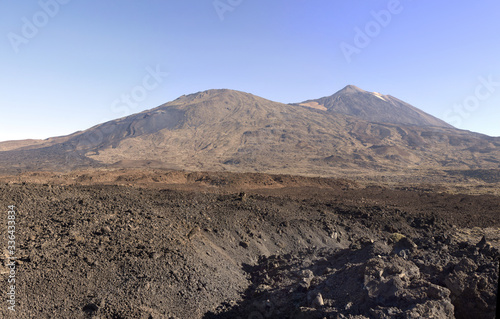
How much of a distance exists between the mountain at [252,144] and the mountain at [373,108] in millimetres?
29866

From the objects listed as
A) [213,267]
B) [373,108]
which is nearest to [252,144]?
[213,267]

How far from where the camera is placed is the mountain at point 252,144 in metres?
67.0

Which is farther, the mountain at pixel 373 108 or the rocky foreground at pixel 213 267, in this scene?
the mountain at pixel 373 108

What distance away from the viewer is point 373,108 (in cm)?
14225

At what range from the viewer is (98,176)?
2886 centimetres

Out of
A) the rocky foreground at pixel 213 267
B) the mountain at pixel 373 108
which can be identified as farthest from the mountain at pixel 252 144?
the rocky foreground at pixel 213 267

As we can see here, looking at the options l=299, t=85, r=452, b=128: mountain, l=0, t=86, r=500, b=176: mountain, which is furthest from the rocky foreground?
l=299, t=85, r=452, b=128: mountain

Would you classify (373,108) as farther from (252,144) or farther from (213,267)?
(213,267)

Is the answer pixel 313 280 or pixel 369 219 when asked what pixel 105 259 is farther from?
pixel 369 219

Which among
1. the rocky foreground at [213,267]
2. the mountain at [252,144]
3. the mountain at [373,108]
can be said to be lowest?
the rocky foreground at [213,267]

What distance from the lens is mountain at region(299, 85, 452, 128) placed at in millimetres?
135125

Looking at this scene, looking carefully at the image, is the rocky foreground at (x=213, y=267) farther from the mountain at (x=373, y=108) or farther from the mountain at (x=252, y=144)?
the mountain at (x=373, y=108)

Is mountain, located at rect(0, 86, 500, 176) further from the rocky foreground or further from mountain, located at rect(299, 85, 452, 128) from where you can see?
the rocky foreground

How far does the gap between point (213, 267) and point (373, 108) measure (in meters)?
147
